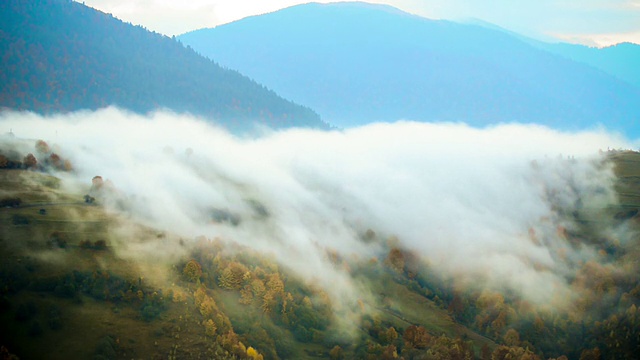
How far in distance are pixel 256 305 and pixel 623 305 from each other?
135195 mm

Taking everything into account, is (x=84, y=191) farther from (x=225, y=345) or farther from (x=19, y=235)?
(x=225, y=345)

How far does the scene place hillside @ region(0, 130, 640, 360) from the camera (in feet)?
372

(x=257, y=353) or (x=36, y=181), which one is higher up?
(x=36, y=181)

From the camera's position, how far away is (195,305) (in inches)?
5182

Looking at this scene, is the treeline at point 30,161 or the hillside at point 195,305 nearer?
the hillside at point 195,305

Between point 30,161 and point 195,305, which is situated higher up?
point 30,161

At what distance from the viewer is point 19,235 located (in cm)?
12950

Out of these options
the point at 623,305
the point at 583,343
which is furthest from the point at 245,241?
the point at 623,305

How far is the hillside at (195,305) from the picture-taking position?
113m

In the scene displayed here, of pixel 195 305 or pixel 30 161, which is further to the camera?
pixel 30 161

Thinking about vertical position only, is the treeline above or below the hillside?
above

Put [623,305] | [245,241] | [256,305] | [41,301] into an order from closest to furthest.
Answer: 1. [41,301]
2. [256,305]
3. [623,305]
4. [245,241]

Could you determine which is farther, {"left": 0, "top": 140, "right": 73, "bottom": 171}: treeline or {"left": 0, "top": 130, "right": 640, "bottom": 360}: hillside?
{"left": 0, "top": 140, "right": 73, "bottom": 171}: treeline

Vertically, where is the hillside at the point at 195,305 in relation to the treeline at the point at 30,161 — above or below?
below
